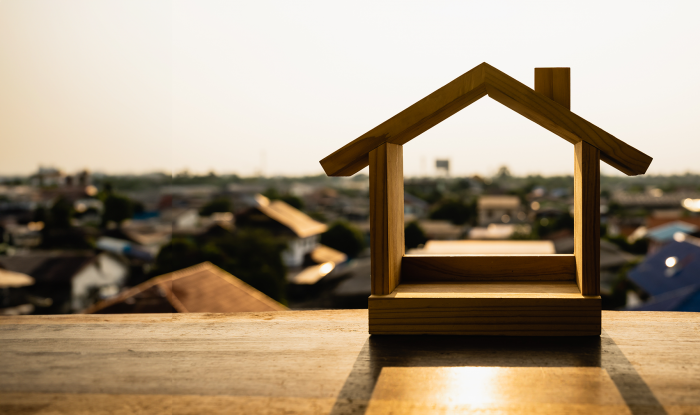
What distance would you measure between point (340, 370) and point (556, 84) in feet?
2.46

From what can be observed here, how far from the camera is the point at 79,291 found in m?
16.7

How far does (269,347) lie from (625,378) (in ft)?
2.24

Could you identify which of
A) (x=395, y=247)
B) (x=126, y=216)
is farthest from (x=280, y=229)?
(x=395, y=247)

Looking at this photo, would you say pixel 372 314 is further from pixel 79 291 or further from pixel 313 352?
pixel 79 291

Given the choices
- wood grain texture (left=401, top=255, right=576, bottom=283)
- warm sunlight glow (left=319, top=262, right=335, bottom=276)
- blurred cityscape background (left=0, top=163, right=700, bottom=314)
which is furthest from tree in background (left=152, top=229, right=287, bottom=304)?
wood grain texture (left=401, top=255, right=576, bottom=283)

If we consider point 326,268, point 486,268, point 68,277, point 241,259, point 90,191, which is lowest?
point 326,268

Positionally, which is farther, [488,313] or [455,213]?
[455,213]

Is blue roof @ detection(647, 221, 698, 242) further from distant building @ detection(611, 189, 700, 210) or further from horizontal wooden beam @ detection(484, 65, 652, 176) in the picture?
horizontal wooden beam @ detection(484, 65, 652, 176)

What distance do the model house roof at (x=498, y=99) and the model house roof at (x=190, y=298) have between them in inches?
190

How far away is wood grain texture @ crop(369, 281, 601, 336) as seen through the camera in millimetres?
1047

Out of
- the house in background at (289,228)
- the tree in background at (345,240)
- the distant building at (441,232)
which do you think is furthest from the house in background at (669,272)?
the house in background at (289,228)

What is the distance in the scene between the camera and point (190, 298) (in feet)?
19.3

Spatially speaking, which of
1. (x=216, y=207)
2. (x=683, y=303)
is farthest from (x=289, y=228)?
(x=683, y=303)

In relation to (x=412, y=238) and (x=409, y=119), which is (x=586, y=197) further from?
(x=412, y=238)
